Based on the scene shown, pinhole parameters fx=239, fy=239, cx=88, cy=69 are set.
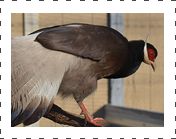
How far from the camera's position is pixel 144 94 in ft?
8.17

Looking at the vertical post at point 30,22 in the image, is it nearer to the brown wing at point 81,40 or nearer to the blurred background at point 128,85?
the blurred background at point 128,85

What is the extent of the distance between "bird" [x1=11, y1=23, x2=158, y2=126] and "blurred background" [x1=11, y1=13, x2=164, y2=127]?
0.87m

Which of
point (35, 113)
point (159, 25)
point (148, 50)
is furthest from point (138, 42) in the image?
point (159, 25)

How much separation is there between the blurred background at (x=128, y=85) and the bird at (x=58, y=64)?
868 mm

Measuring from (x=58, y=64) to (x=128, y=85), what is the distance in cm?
133

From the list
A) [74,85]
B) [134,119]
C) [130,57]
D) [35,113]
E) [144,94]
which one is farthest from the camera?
[144,94]

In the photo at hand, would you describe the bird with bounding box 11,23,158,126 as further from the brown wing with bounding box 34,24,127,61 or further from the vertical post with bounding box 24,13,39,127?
the vertical post with bounding box 24,13,39,127

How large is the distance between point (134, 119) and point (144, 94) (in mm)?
319

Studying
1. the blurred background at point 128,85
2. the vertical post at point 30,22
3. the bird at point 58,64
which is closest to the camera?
the bird at point 58,64

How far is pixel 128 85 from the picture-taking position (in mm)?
2490

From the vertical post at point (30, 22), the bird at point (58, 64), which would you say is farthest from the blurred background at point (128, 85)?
the bird at point (58, 64)

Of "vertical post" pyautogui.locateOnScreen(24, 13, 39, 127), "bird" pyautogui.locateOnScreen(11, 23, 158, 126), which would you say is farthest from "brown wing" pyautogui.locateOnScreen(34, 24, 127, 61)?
"vertical post" pyautogui.locateOnScreen(24, 13, 39, 127)

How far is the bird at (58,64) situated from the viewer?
1272mm

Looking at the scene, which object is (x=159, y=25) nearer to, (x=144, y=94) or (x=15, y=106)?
(x=144, y=94)
